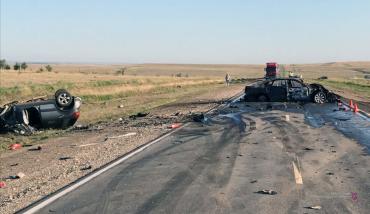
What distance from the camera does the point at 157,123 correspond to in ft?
68.1

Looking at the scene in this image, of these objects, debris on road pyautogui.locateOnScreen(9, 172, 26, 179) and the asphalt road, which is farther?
debris on road pyautogui.locateOnScreen(9, 172, 26, 179)

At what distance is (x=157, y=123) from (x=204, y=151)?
25.4 ft

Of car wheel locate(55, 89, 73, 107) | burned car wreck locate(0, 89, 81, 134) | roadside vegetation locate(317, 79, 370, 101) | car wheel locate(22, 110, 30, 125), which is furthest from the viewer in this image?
roadside vegetation locate(317, 79, 370, 101)

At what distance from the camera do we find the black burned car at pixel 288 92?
29625 millimetres

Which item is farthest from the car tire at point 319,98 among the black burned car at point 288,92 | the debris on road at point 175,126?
the debris on road at point 175,126

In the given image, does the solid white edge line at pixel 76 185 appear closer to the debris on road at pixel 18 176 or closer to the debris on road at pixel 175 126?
the debris on road at pixel 18 176

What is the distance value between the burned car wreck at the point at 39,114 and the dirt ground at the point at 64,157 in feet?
2.18

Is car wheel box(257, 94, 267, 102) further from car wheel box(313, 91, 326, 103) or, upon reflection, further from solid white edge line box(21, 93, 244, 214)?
solid white edge line box(21, 93, 244, 214)

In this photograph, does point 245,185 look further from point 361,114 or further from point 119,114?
point 119,114

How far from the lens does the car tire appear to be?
29.5m

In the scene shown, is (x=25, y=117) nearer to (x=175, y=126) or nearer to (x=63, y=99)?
(x=63, y=99)

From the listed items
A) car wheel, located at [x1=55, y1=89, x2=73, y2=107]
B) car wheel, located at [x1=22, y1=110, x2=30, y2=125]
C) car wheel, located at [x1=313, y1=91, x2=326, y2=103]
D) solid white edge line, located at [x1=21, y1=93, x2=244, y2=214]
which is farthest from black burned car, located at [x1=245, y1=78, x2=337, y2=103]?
solid white edge line, located at [x1=21, y1=93, x2=244, y2=214]

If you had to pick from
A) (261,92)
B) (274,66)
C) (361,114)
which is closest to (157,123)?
(361,114)

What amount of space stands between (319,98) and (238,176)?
20.5 meters
